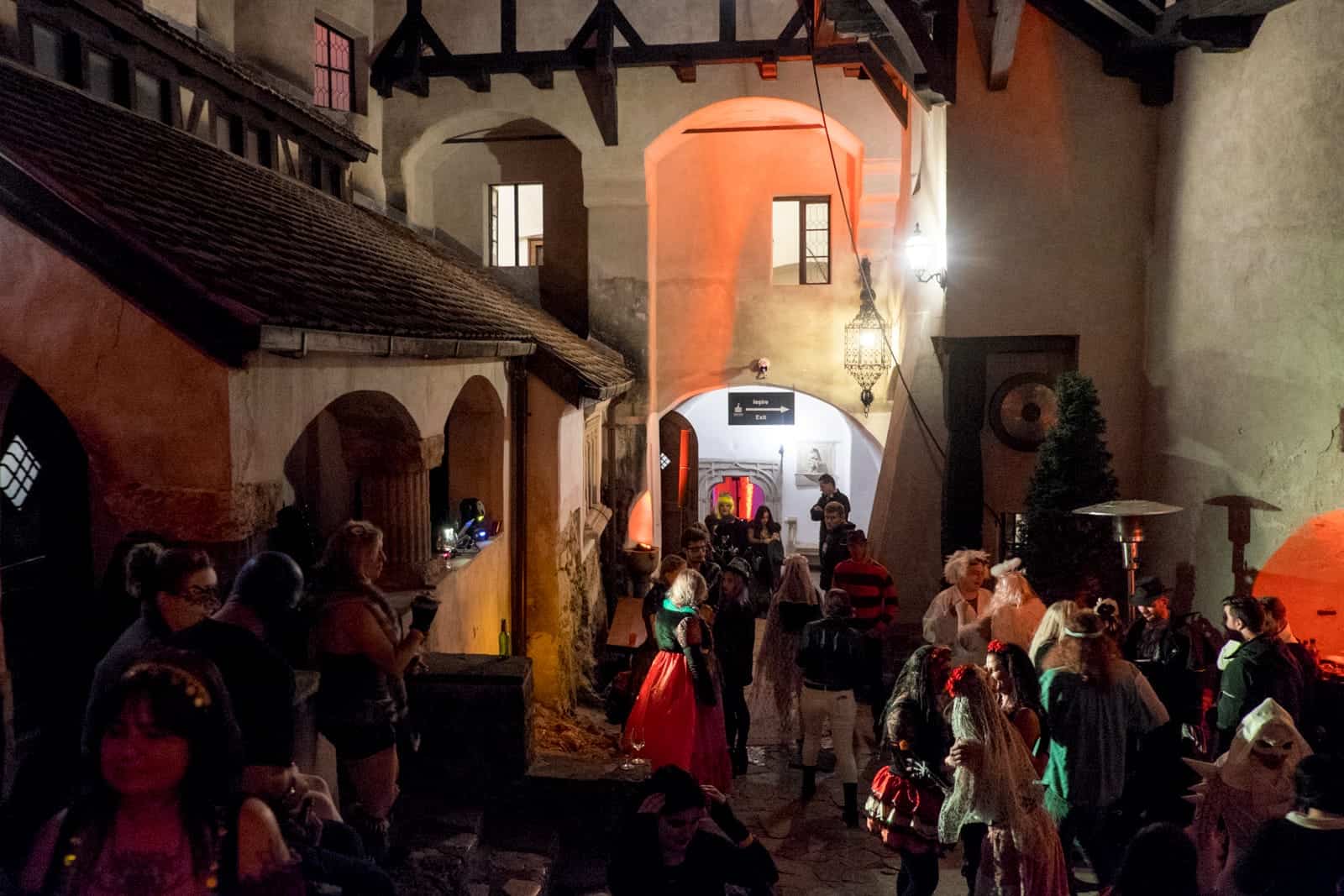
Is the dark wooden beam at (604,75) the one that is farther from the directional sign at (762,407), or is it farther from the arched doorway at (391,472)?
the directional sign at (762,407)

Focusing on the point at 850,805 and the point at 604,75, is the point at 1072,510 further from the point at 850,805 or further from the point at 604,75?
the point at 604,75

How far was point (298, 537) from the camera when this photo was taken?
6.86m

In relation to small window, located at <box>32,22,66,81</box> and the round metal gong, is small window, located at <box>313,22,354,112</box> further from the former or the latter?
the round metal gong

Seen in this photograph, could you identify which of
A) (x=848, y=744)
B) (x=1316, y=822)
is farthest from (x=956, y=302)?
(x=1316, y=822)

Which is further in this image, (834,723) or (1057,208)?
(1057,208)

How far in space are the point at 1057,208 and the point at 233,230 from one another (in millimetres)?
7572

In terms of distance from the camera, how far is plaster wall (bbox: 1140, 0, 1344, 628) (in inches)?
281

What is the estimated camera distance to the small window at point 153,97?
8023 mm

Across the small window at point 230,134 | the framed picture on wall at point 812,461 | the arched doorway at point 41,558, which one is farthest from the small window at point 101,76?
the framed picture on wall at point 812,461

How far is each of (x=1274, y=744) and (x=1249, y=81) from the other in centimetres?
621

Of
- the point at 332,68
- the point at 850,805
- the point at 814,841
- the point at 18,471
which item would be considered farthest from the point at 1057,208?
the point at 18,471

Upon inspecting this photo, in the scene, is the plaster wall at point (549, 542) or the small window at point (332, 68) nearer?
the plaster wall at point (549, 542)

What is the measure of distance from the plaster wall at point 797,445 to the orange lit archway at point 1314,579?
1159 centimetres

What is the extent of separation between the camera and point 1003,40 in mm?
9117
